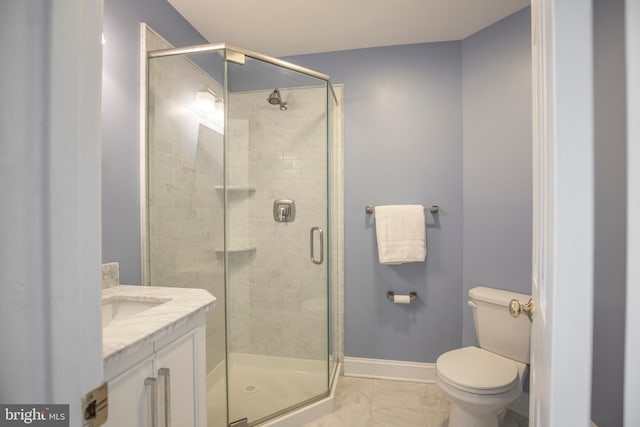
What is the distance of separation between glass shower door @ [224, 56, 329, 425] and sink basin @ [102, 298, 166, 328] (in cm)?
78

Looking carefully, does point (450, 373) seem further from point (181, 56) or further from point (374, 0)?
point (181, 56)

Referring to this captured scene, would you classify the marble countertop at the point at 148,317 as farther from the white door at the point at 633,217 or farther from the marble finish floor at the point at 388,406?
the marble finish floor at the point at 388,406

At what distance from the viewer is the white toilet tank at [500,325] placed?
5.39ft

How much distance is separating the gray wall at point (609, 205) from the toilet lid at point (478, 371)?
1.04 m

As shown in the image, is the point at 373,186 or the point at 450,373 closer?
the point at 450,373

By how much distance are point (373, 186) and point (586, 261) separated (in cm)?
183

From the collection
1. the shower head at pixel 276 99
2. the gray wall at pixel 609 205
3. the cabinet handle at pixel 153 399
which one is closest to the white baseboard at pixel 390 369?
the cabinet handle at pixel 153 399

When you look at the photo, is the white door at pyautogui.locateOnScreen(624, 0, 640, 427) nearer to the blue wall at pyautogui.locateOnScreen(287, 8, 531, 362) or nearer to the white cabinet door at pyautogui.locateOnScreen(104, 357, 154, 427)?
the white cabinet door at pyautogui.locateOnScreen(104, 357, 154, 427)

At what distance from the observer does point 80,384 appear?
399 mm

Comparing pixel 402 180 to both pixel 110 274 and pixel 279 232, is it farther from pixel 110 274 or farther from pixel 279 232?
pixel 110 274

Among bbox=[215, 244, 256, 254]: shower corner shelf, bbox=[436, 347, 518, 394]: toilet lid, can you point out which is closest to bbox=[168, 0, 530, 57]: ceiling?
bbox=[215, 244, 256, 254]: shower corner shelf

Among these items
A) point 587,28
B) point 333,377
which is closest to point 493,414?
point 333,377

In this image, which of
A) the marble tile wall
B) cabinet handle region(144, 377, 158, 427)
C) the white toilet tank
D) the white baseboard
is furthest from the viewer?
the white baseboard

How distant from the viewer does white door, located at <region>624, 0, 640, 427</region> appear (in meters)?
0.35
